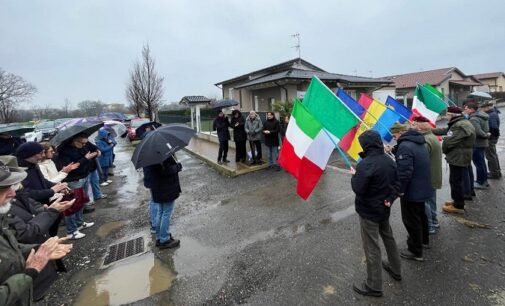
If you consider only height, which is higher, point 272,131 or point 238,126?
point 238,126

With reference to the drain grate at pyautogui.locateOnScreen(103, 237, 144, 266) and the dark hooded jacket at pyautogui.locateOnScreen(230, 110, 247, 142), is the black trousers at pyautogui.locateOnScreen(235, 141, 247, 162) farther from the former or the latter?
the drain grate at pyautogui.locateOnScreen(103, 237, 144, 266)

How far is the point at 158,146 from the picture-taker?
378 cm

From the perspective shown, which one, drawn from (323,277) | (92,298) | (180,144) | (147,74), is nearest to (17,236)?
(92,298)

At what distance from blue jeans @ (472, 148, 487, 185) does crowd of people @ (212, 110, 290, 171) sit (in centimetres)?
466

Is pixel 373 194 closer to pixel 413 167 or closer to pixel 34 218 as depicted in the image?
pixel 413 167

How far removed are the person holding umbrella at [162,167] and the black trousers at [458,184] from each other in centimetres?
454

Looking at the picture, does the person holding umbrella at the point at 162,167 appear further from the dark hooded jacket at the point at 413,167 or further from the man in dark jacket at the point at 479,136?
the man in dark jacket at the point at 479,136

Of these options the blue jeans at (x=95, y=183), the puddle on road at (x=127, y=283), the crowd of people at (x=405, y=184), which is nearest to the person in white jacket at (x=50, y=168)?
the puddle on road at (x=127, y=283)

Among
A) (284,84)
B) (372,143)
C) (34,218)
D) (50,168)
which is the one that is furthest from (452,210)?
(284,84)

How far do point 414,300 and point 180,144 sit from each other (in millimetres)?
3364

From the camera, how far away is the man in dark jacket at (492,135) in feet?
20.4

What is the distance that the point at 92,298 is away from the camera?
10.9 ft

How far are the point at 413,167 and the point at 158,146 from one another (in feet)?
10.9

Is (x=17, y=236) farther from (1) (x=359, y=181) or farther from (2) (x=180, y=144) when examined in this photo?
(1) (x=359, y=181)
